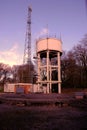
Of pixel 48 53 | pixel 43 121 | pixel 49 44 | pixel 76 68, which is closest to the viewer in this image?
pixel 43 121

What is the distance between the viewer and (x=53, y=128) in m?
9.29

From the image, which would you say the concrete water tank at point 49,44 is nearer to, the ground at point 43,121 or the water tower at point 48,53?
the water tower at point 48,53

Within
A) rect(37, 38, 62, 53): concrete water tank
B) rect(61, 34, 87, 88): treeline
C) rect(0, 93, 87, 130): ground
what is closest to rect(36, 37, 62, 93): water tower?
rect(37, 38, 62, 53): concrete water tank

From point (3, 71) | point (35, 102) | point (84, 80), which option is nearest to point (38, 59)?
point (84, 80)

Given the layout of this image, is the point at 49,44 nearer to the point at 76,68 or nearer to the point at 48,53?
the point at 48,53

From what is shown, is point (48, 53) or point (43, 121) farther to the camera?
point (48, 53)

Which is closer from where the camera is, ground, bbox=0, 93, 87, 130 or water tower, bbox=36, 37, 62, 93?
ground, bbox=0, 93, 87, 130

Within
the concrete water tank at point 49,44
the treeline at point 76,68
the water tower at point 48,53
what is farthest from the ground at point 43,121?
the treeline at point 76,68

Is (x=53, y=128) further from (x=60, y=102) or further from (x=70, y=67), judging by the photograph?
(x=70, y=67)

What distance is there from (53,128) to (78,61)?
198 feet

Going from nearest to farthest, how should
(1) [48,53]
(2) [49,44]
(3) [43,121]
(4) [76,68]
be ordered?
(3) [43,121] → (1) [48,53] → (2) [49,44] → (4) [76,68]

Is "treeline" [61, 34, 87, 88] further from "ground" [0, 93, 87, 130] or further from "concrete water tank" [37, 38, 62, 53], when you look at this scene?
"ground" [0, 93, 87, 130]

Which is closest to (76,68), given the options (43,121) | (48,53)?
(48,53)

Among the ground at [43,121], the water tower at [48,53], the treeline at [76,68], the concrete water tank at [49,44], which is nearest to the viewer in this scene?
the ground at [43,121]
